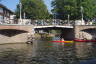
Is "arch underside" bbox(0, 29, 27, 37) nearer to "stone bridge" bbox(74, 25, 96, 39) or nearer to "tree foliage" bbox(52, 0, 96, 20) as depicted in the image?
"stone bridge" bbox(74, 25, 96, 39)

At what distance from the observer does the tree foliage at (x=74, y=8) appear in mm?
98312

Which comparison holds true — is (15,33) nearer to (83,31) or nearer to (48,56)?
(83,31)

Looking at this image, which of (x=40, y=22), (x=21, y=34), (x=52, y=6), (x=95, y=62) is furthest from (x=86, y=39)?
(x=95, y=62)

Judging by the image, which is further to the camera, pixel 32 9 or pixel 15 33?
pixel 32 9

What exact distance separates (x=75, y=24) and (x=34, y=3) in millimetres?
29346

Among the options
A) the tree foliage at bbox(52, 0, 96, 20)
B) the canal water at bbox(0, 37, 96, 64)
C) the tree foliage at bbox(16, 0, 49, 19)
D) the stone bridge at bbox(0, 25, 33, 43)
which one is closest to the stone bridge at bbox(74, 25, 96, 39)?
the tree foliage at bbox(52, 0, 96, 20)

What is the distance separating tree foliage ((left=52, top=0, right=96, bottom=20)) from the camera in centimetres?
9831

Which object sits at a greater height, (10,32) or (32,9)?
(32,9)

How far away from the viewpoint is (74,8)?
3878 inches

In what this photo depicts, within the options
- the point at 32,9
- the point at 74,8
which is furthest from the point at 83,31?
the point at 32,9

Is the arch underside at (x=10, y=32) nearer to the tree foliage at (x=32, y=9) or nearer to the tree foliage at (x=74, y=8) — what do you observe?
the tree foliage at (x=74, y=8)

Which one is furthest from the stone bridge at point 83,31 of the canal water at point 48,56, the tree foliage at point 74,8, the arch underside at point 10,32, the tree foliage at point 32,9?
the canal water at point 48,56

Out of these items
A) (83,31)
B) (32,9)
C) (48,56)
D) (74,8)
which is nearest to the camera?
(48,56)

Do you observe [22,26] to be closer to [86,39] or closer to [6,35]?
[6,35]
